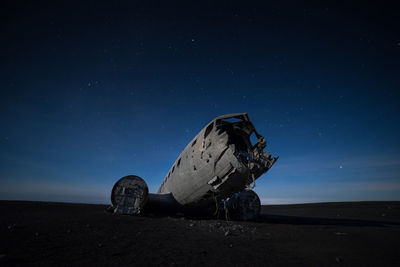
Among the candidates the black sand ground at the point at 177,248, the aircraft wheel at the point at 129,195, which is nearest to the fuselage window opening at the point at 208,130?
the black sand ground at the point at 177,248

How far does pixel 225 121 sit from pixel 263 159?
8.33 ft

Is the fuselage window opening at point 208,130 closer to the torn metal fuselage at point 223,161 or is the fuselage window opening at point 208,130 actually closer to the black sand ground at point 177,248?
the torn metal fuselage at point 223,161

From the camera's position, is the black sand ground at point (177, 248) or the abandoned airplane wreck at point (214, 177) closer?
the black sand ground at point (177, 248)

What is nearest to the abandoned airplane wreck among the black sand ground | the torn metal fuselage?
the torn metal fuselage

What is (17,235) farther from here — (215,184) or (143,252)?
(215,184)

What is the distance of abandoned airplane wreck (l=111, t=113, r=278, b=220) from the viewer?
812cm

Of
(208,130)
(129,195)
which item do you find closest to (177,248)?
(208,130)

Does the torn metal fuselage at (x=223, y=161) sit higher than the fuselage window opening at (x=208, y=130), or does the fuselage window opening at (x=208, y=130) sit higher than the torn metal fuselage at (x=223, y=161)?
the fuselage window opening at (x=208, y=130)

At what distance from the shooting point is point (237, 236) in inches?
285

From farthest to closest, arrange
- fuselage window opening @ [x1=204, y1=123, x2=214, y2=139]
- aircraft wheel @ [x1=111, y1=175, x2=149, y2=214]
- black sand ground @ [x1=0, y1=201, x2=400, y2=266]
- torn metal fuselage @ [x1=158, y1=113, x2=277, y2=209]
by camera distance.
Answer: aircraft wheel @ [x1=111, y1=175, x2=149, y2=214] < fuselage window opening @ [x1=204, y1=123, x2=214, y2=139] < torn metal fuselage @ [x1=158, y1=113, x2=277, y2=209] < black sand ground @ [x1=0, y1=201, x2=400, y2=266]

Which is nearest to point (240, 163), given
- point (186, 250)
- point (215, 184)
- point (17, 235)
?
point (215, 184)

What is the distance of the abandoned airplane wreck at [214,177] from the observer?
812cm

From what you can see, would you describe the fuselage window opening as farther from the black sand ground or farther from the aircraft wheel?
the aircraft wheel

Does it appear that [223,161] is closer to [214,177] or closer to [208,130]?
[214,177]
